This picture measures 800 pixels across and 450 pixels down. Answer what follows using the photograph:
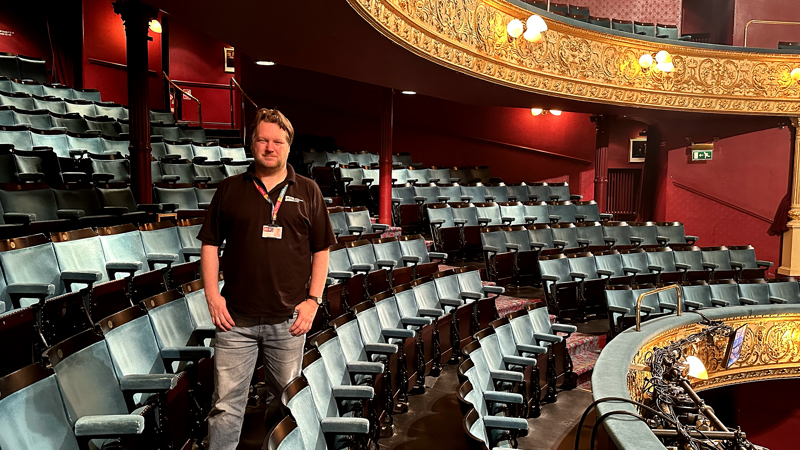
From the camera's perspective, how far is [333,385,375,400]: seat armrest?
1214 mm

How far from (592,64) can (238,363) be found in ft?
11.8

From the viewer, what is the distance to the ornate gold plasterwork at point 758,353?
2.57 metres

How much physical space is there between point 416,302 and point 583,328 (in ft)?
3.72

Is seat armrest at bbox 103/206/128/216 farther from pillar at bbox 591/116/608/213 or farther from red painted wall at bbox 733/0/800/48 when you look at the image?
red painted wall at bbox 733/0/800/48

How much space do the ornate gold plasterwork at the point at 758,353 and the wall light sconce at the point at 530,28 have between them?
173cm

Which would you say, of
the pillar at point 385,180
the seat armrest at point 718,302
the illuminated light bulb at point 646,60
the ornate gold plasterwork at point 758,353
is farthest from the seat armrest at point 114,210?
the illuminated light bulb at point 646,60

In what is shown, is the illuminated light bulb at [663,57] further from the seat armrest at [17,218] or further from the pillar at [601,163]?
the seat armrest at [17,218]

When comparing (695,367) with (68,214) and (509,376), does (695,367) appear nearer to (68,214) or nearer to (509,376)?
(509,376)

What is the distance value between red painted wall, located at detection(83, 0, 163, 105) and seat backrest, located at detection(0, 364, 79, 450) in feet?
15.5

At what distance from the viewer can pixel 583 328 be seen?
278 centimetres

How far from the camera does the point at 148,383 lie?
102cm

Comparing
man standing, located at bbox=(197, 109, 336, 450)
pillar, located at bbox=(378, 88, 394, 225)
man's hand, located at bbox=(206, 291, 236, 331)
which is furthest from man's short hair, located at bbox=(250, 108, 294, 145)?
pillar, located at bbox=(378, 88, 394, 225)

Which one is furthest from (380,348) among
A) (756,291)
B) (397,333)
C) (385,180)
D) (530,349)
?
(756,291)

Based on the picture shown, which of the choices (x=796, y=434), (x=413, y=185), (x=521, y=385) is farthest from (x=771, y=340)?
(x=413, y=185)
